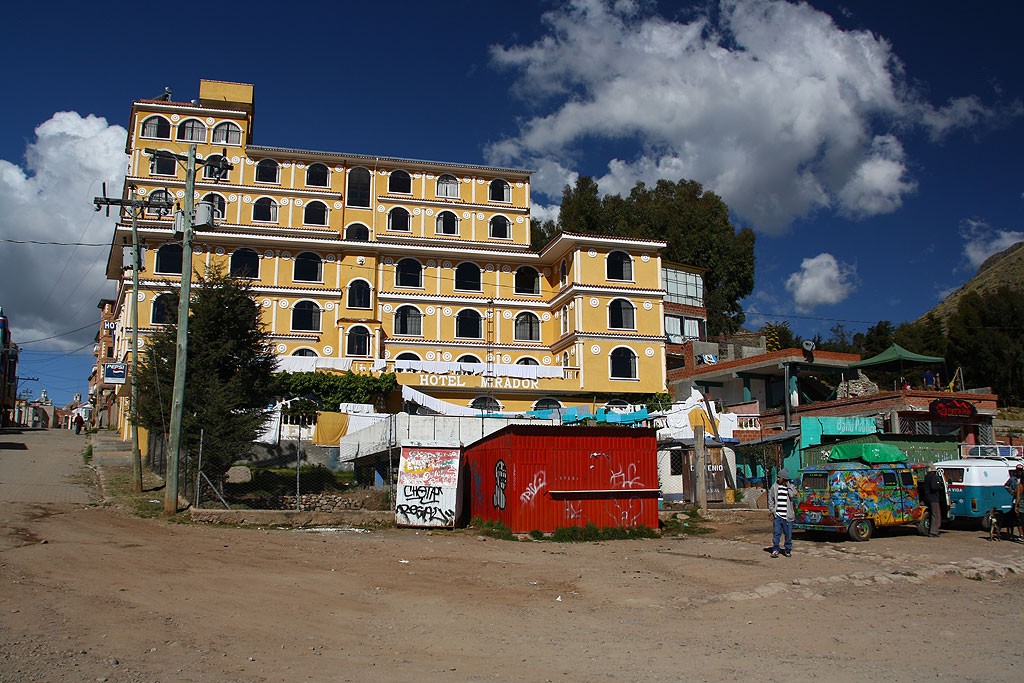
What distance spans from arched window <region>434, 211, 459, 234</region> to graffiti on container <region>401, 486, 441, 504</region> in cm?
3514

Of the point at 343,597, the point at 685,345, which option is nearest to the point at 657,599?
the point at 343,597

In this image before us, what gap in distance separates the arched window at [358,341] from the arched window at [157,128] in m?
17.9

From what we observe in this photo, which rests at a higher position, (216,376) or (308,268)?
(308,268)

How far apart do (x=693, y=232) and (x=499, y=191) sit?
2091cm

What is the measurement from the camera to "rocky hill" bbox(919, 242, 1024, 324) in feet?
344

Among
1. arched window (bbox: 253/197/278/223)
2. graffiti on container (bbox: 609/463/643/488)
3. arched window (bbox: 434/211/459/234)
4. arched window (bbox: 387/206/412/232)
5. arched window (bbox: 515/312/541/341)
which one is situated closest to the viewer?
graffiti on container (bbox: 609/463/643/488)

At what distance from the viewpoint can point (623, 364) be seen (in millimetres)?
48344

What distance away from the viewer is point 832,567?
1564 cm

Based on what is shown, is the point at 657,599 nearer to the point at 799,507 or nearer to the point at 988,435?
the point at 799,507

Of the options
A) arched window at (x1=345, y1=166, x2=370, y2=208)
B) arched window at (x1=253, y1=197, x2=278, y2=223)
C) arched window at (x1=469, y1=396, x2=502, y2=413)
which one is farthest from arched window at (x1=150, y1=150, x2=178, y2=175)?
arched window at (x1=469, y1=396, x2=502, y2=413)

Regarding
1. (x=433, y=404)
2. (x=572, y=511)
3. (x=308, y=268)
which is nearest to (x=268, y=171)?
(x=308, y=268)

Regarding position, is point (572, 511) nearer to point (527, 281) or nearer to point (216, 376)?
point (216, 376)

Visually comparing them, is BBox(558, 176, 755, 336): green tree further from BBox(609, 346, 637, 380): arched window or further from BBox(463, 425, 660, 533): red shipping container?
BBox(463, 425, 660, 533): red shipping container

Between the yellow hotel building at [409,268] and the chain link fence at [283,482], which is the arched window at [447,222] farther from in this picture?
the chain link fence at [283,482]
